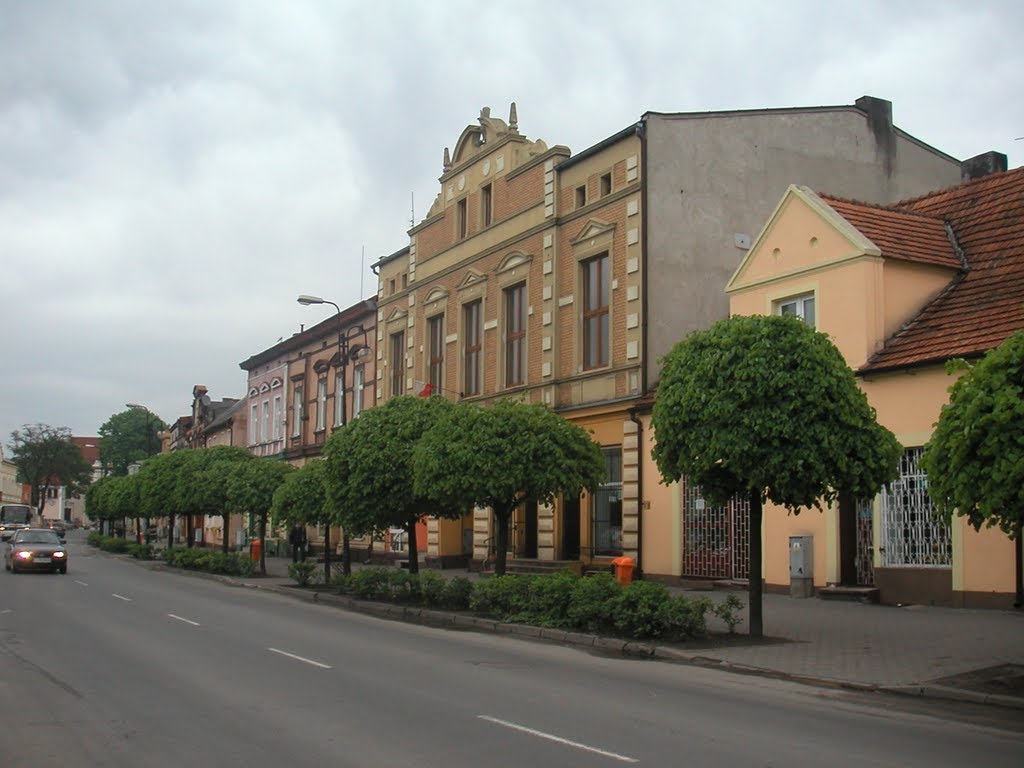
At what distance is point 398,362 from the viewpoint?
1608 inches

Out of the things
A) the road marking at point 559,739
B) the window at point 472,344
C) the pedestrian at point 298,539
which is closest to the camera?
the road marking at point 559,739

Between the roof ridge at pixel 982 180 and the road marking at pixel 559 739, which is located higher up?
the roof ridge at pixel 982 180

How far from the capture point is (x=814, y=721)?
9.82 m

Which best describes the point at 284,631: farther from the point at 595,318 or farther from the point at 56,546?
the point at 56,546

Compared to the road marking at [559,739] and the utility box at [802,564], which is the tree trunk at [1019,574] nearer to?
the utility box at [802,564]

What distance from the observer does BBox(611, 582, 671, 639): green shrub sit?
15.4 m

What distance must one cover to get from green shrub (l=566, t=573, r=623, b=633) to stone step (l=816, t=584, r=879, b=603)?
5.53 meters

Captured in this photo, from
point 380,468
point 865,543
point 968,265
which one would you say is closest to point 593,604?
point 865,543

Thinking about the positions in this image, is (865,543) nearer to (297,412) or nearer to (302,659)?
(302,659)

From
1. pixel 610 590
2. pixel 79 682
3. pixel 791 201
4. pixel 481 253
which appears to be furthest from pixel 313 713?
pixel 481 253

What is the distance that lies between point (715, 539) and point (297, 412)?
32.0 m

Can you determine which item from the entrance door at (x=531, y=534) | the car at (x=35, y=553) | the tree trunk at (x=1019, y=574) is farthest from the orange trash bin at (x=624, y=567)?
the car at (x=35, y=553)

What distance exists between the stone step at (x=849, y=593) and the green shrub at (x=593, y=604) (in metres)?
5.53

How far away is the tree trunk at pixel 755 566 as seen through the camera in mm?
15555
